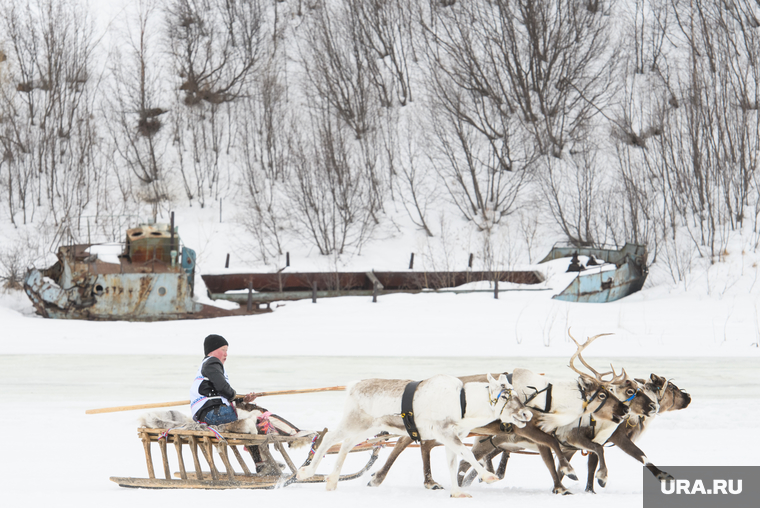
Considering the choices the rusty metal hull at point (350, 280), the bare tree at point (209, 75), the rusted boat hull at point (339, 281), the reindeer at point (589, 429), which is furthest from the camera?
the bare tree at point (209, 75)

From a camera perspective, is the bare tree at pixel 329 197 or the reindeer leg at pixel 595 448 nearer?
the reindeer leg at pixel 595 448

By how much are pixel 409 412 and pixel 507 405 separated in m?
0.68

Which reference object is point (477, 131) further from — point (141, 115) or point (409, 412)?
point (409, 412)

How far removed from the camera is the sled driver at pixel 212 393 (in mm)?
5461

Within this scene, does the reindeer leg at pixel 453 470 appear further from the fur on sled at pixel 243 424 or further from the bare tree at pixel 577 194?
the bare tree at pixel 577 194

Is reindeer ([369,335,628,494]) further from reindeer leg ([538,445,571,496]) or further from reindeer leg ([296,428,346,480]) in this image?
reindeer leg ([296,428,346,480])

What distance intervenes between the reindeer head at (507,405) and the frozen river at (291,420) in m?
0.64

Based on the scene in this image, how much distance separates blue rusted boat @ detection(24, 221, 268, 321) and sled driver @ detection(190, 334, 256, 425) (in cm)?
1366

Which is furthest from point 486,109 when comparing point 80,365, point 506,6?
point 80,365

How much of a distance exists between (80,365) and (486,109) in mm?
23713

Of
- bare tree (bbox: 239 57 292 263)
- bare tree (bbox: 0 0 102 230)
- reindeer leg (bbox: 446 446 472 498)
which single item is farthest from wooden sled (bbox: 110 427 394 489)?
bare tree (bbox: 0 0 102 230)

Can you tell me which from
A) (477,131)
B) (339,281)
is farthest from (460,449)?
(477,131)

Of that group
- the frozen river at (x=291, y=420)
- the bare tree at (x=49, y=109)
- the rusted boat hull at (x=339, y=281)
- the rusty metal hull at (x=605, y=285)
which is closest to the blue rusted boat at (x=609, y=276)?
the rusty metal hull at (x=605, y=285)

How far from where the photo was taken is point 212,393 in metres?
5.54
